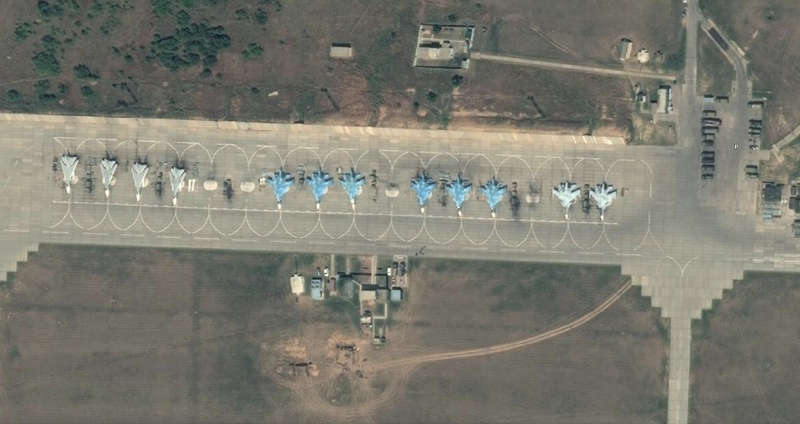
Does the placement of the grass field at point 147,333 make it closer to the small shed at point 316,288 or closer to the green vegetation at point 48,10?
the small shed at point 316,288

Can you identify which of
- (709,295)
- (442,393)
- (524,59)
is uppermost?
(524,59)

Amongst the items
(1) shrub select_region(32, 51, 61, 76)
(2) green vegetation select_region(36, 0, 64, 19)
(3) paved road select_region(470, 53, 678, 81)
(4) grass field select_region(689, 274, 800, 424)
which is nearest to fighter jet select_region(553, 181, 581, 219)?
(3) paved road select_region(470, 53, 678, 81)

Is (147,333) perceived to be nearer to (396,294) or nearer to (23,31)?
(396,294)

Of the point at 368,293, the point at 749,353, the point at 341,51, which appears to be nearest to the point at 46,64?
the point at 341,51

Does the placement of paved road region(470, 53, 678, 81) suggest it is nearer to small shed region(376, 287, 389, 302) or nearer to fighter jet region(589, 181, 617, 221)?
fighter jet region(589, 181, 617, 221)

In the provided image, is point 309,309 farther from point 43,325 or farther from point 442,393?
point 43,325

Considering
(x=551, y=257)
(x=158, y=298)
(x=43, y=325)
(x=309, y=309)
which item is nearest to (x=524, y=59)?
(x=551, y=257)
